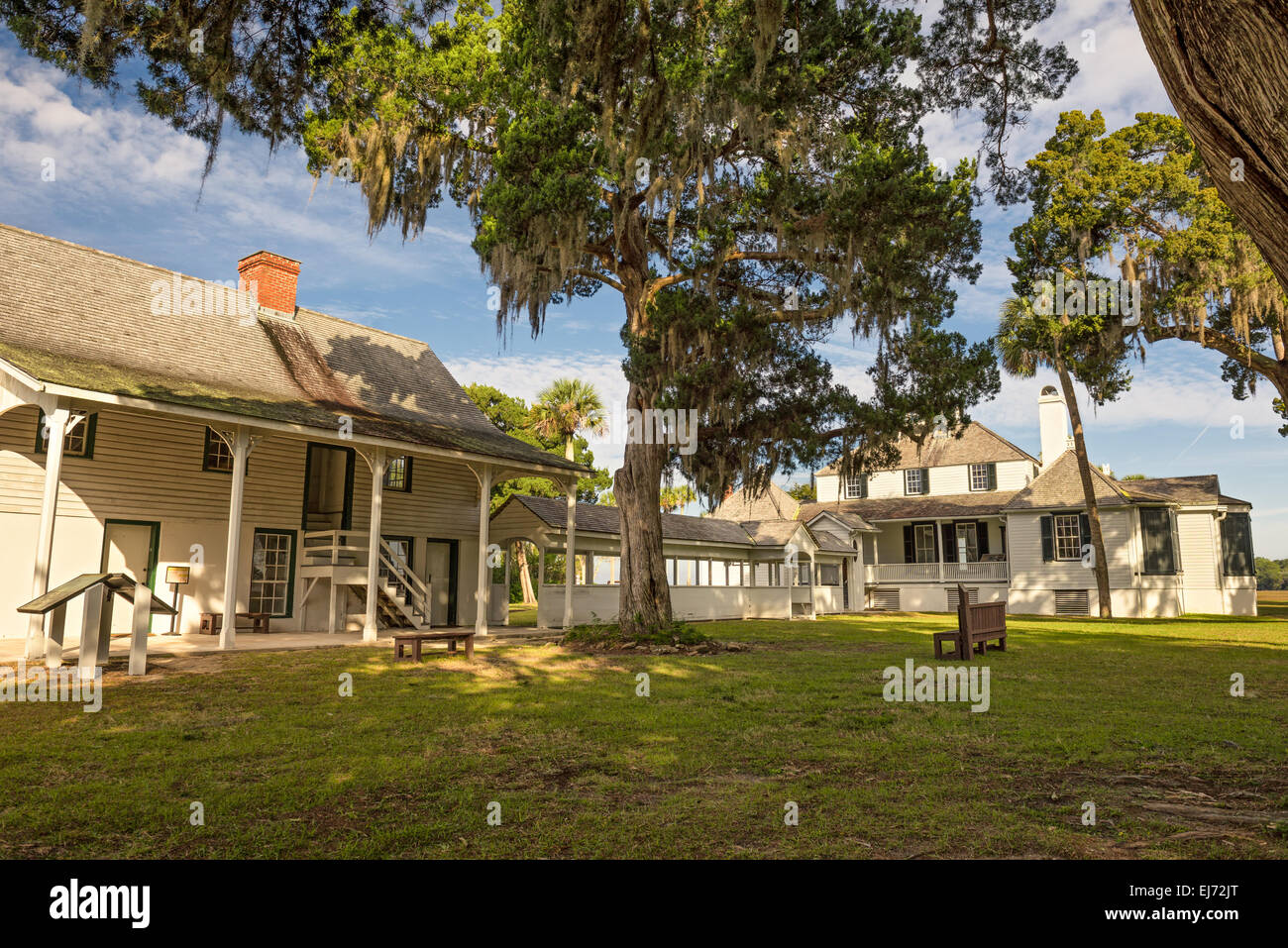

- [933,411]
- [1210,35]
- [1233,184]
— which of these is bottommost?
[1233,184]

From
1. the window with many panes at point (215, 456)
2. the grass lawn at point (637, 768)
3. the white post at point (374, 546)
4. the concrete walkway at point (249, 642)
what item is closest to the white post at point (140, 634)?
the grass lawn at point (637, 768)

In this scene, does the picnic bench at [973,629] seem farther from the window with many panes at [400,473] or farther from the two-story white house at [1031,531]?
the window with many panes at [400,473]

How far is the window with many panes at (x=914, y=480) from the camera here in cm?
3753

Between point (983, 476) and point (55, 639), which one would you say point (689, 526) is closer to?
point (983, 476)

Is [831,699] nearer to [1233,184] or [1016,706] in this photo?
[1016,706]

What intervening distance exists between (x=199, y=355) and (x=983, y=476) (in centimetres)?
3149

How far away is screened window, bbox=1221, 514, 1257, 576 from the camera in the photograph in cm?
2975

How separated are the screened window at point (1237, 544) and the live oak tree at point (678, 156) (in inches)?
866

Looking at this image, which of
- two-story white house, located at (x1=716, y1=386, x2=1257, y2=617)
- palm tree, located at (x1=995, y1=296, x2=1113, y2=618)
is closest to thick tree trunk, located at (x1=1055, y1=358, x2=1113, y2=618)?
palm tree, located at (x1=995, y1=296, x2=1113, y2=618)

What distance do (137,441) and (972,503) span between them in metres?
31.1

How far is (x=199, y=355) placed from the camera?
16250mm

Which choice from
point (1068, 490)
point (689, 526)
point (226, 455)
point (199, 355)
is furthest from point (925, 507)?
point (199, 355)
